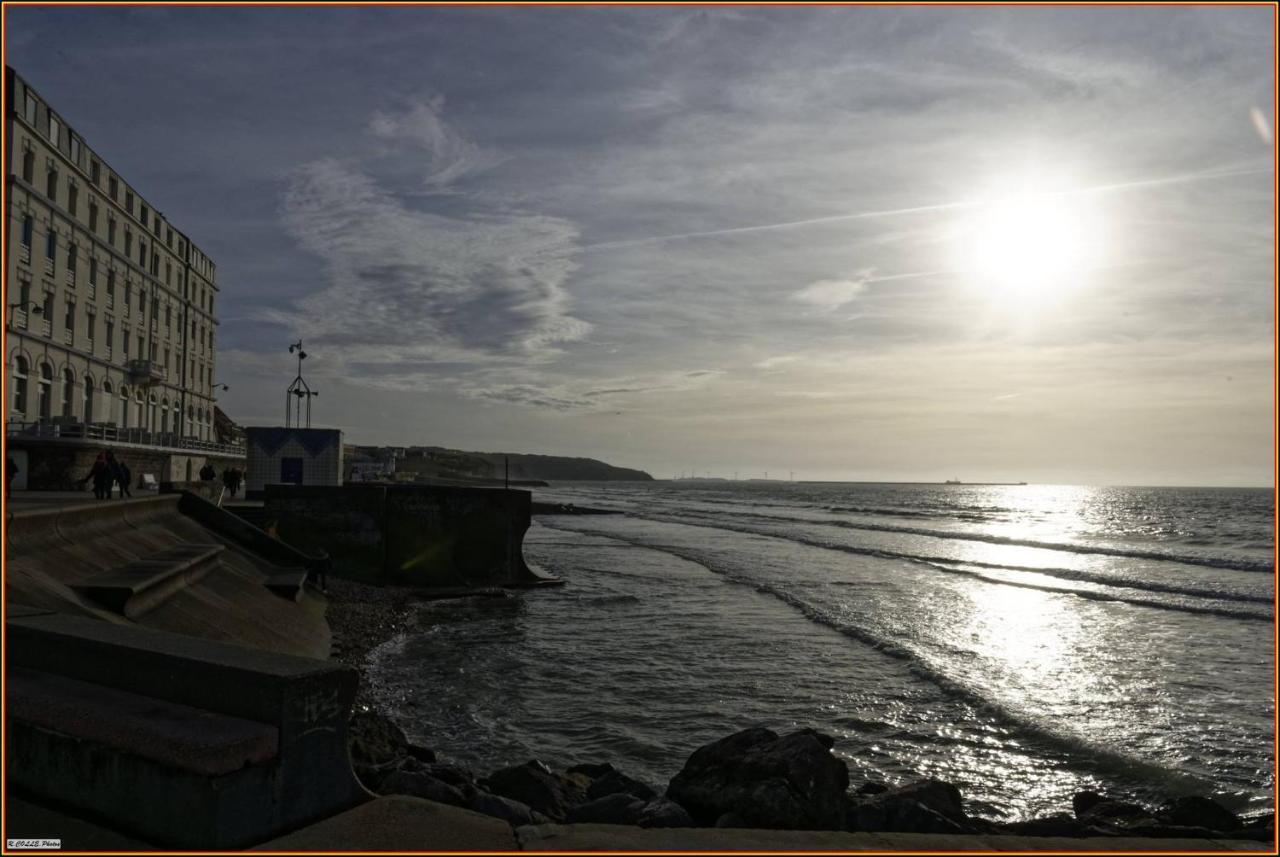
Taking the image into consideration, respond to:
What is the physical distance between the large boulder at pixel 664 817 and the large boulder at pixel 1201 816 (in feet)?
17.7

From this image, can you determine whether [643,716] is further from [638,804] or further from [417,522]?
[417,522]

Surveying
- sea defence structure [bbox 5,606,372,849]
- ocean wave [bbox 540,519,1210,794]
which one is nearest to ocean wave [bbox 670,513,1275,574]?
ocean wave [bbox 540,519,1210,794]

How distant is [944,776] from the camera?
1049 centimetres

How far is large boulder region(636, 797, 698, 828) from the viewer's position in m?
7.06

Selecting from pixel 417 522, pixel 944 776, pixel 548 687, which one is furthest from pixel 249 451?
pixel 944 776

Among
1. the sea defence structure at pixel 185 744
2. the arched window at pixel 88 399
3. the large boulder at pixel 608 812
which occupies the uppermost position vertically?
the arched window at pixel 88 399

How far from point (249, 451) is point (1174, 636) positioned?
28875 millimetres

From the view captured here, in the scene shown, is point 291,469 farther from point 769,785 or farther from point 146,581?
point 769,785

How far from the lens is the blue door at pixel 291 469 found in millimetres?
29859

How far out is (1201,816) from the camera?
346 inches

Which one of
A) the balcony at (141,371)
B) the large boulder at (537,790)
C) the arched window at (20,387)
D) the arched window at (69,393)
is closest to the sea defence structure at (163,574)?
the large boulder at (537,790)

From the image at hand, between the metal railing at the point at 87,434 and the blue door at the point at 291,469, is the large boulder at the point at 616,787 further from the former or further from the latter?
the metal railing at the point at 87,434

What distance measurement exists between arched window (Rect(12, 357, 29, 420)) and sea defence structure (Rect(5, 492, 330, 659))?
76.1 ft

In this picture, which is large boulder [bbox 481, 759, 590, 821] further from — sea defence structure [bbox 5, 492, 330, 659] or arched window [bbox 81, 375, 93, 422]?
arched window [bbox 81, 375, 93, 422]
